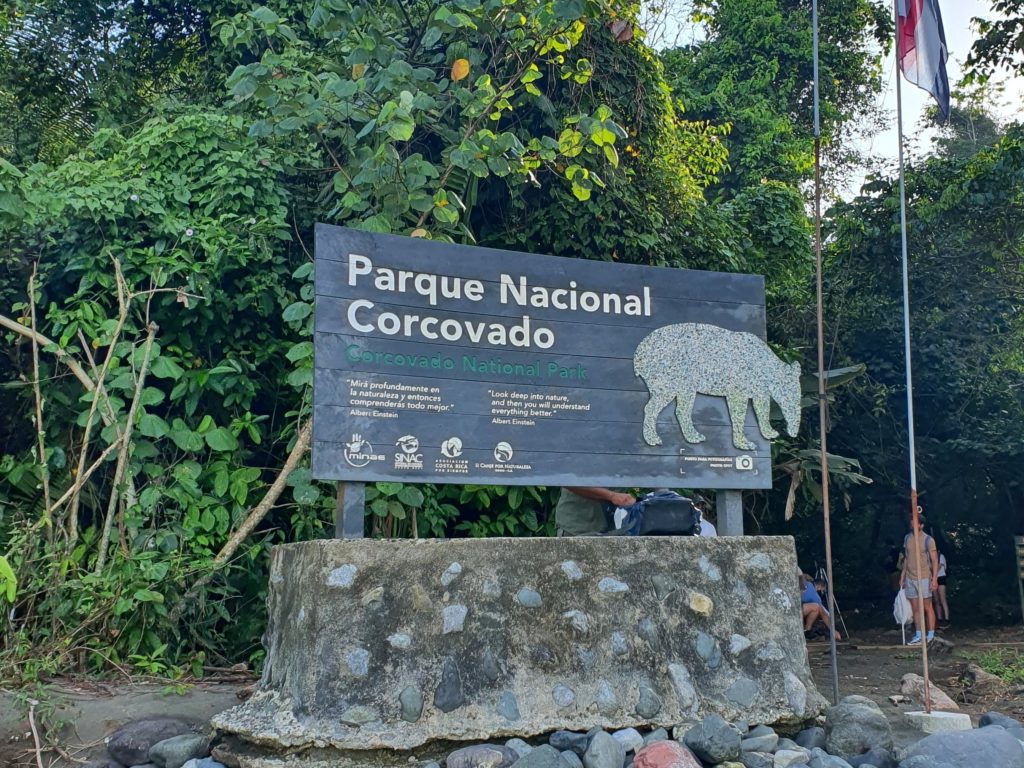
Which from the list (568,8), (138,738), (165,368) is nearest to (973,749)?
(138,738)

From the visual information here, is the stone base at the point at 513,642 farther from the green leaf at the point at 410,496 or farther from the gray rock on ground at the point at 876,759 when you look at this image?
the green leaf at the point at 410,496

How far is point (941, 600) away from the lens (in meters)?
12.9

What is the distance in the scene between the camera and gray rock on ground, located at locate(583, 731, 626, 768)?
436cm

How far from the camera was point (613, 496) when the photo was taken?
607 cm

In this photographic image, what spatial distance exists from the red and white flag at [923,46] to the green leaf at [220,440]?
5.31 meters

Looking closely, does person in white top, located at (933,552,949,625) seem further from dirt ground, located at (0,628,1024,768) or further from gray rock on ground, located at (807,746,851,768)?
gray rock on ground, located at (807,746,851,768)

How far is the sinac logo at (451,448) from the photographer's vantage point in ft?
16.7

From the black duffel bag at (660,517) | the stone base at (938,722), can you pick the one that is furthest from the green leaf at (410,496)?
the stone base at (938,722)

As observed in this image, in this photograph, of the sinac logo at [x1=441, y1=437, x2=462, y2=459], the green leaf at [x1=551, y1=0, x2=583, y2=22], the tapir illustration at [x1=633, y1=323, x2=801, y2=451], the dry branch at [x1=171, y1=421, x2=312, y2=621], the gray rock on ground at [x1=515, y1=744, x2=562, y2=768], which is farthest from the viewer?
the green leaf at [x1=551, y1=0, x2=583, y2=22]

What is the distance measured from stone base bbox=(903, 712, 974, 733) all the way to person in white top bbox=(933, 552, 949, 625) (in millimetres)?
7855

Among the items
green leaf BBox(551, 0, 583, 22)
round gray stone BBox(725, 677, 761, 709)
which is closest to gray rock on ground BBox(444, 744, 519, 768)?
round gray stone BBox(725, 677, 761, 709)

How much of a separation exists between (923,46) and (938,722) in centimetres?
477

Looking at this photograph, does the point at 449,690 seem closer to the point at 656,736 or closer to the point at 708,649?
the point at 656,736

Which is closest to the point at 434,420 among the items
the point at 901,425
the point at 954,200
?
the point at 954,200
